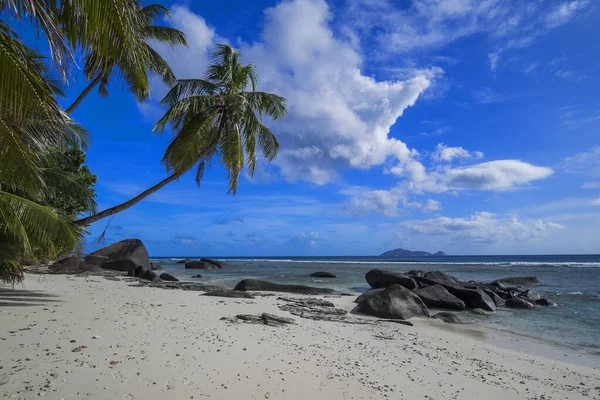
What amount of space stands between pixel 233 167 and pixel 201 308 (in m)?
4.58

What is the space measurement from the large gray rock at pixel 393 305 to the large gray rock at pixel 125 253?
2178 centimetres

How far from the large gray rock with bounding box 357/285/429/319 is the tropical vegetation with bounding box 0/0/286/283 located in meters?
6.15

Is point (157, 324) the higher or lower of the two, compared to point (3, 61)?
lower

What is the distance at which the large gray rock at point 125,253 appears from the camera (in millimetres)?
28648

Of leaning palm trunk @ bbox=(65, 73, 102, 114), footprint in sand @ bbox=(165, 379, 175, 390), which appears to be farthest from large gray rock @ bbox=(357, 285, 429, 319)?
leaning palm trunk @ bbox=(65, 73, 102, 114)

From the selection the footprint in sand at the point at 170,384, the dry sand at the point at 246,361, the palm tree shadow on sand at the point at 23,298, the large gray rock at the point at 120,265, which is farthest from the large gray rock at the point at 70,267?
the footprint in sand at the point at 170,384

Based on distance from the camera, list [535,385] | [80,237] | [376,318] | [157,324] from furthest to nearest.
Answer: [376,318] < [80,237] < [157,324] < [535,385]

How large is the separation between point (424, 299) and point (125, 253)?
927 inches

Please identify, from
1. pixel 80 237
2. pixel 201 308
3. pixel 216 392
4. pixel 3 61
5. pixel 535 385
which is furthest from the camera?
pixel 201 308

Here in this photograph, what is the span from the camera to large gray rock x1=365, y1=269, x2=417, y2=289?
1902 cm

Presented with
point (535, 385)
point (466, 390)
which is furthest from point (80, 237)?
point (535, 385)

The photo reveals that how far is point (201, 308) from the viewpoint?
1059cm

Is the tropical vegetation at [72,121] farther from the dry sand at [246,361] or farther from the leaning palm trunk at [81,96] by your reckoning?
the dry sand at [246,361]

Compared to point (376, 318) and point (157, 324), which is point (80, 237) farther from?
point (376, 318)
